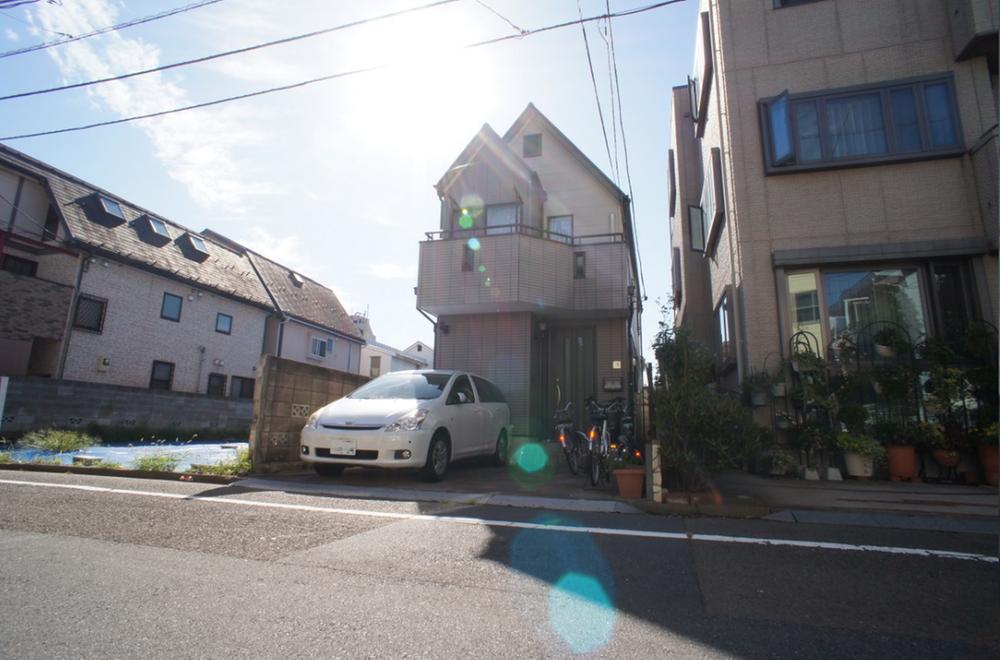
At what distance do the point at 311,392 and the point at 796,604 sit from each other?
23.3 ft

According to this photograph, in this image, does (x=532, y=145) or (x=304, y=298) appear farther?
(x=304, y=298)

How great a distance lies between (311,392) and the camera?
809cm

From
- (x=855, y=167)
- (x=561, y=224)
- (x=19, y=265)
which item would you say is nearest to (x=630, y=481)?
(x=855, y=167)

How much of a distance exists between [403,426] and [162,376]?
14.7 m

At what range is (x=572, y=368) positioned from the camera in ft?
39.2

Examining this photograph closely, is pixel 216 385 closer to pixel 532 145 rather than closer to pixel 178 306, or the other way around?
pixel 178 306

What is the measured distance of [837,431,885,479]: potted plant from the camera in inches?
244

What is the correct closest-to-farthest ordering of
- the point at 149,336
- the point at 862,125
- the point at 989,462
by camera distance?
the point at 989,462 < the point at 862,125 < the point at 149,336

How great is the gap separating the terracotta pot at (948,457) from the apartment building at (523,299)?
18.1ft

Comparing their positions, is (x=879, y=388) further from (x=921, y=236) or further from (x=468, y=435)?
(x=468, y=435)

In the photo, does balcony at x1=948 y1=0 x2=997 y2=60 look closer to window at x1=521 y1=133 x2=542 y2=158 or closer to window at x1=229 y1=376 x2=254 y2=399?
window at x1=521 y1=133 x2=542 y2=158

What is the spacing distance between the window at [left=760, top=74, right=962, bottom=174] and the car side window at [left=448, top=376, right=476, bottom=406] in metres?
5.65

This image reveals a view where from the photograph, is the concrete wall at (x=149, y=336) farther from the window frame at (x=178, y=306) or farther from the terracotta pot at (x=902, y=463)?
the terracotta pot at (x=902, y=463)

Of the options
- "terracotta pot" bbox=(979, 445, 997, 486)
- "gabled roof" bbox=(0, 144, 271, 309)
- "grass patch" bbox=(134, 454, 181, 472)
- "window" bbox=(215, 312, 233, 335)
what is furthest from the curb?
"window" bbox=(215, 312, 233, 335)
